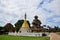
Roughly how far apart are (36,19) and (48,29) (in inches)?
71.2

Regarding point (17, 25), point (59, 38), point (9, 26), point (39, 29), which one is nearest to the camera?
point (59, 38)

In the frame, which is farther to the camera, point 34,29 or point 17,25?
point 17,25

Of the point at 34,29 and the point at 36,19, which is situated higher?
the point at 36,19

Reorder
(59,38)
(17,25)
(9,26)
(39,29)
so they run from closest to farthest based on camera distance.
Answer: (59,38) → (39,29) → (9,26) → (17,25)

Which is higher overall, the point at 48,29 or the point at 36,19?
the point at 36,19

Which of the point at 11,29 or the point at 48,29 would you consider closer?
the point at 48,29

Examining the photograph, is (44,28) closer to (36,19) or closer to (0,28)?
(36,19)

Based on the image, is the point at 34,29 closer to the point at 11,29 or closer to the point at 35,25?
the point at 35,25

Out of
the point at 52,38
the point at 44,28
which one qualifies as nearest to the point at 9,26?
the point at 44,28

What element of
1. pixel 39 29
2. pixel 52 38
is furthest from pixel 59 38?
pixel 39 29

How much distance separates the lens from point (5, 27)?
2180cm

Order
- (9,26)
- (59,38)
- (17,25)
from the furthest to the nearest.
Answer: (17,25), (9,26), (59,38)

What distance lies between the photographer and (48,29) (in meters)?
17.8

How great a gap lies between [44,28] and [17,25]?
6.85m
